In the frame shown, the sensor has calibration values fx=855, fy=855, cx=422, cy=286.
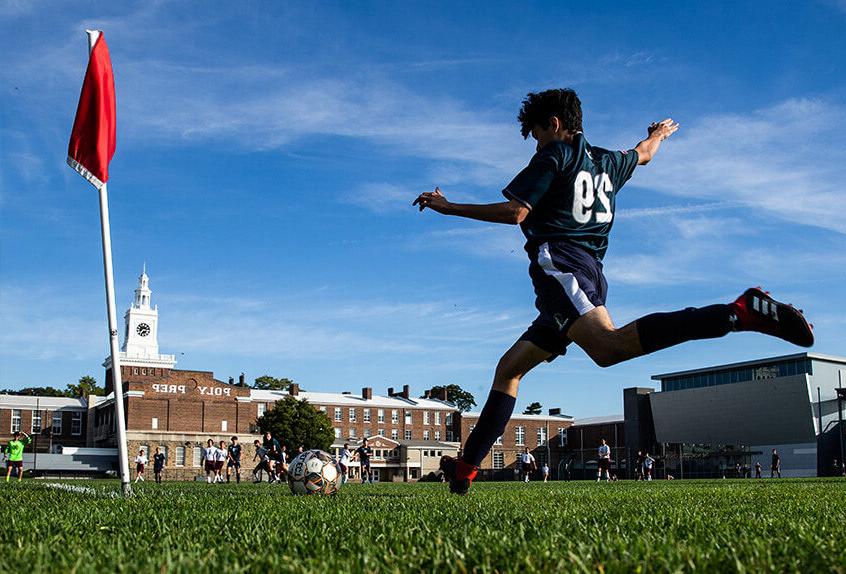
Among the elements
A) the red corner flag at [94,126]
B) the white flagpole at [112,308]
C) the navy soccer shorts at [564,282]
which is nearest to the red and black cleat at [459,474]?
the navy soccer shorts at [564,282]

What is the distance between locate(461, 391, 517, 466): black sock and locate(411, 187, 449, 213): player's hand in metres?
1.38

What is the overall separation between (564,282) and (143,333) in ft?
369

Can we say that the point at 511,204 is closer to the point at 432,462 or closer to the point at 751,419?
the point at 751,419

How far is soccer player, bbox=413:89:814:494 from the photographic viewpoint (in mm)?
4410

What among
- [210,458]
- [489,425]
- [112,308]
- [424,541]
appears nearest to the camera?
[424,541]

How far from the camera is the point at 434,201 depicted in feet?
16.7

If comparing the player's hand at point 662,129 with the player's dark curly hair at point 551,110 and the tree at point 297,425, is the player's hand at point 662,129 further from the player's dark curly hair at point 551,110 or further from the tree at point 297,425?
the tree at point 297,425

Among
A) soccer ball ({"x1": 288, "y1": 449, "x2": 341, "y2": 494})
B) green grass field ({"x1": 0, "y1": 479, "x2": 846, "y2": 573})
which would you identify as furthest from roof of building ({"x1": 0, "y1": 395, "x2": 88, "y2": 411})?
green grass field ({"x1": 0, "y1": 479, "x2": 846, "y2": 573})

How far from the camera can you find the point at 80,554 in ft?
8.76

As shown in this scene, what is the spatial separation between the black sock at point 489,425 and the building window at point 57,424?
4041 inches

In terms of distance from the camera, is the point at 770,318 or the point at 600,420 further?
the point at 600,420

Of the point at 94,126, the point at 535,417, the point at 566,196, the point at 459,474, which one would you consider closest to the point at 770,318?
the point at 566,196

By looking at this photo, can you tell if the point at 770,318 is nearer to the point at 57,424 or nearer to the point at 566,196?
the point at 566,196

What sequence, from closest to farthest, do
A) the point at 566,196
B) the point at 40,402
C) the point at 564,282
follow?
the point at 564,282
the point at 566,196
the point at 40,402
